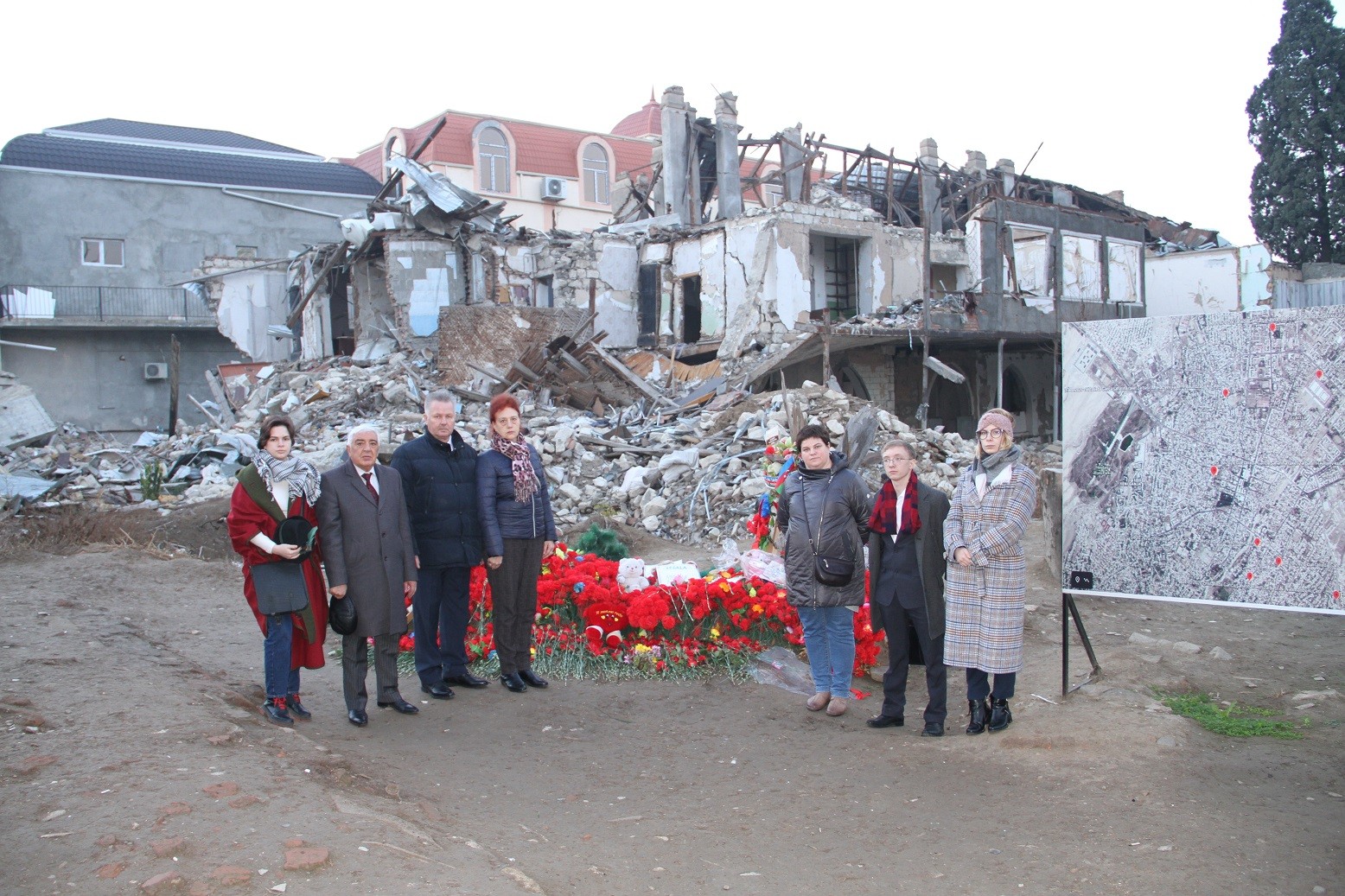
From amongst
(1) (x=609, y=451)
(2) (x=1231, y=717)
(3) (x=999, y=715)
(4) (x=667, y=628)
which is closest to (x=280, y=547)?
(4) (x=667, y=628)

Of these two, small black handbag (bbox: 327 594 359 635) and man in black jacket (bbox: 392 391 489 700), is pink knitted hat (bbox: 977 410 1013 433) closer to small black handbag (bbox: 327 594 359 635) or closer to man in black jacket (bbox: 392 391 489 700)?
man in black jacket (bbox: 392 391 489 700)

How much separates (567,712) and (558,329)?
1462 centimetres

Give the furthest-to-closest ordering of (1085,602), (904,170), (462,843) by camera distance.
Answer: (904,170) < (1085,602) < (462,843)

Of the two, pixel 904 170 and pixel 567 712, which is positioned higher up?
pixel 904 170

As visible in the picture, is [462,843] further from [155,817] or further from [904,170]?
[904,170]

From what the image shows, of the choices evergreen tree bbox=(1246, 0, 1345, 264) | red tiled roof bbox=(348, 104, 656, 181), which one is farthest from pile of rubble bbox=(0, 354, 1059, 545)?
red tiled roof bbox=(348, 104, 656, 181)

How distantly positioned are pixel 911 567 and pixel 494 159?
3329 centimetres

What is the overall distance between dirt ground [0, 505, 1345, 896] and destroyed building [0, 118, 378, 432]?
79.3ft

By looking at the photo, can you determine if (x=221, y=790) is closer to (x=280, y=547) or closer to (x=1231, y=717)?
(x=280, y=547)

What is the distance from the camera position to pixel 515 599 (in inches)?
240

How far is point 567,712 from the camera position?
19.1ft

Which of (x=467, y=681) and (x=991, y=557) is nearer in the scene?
(x=991, y=557)

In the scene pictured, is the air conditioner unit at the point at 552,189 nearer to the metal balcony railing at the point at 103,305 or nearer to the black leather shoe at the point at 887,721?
the metal balcony railing at the point at 103,305

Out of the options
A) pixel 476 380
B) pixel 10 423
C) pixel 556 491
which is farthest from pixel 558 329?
pixel 10 423
